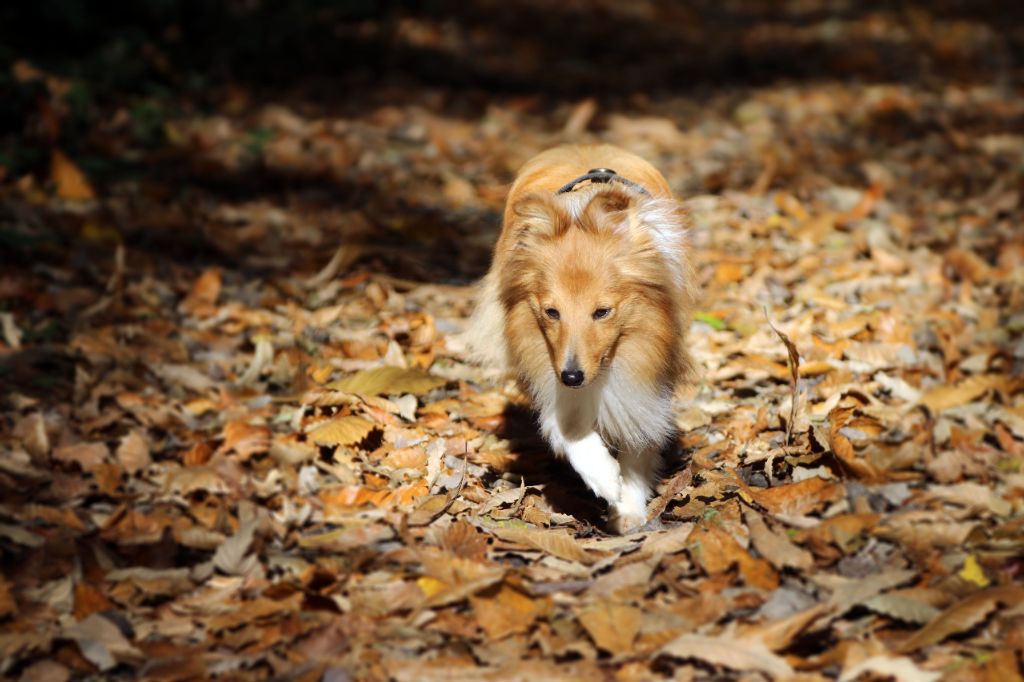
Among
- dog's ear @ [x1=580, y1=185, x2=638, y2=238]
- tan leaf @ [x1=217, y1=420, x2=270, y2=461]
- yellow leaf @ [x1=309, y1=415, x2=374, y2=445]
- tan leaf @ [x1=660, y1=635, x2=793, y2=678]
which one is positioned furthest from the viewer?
tan leaf @ [x1=217, y1=420, x2=270, y2=461]

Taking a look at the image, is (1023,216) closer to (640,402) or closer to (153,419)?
(640,402)

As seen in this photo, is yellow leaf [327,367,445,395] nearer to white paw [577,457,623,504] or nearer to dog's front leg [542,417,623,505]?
dog's front leg [542,417,623,505]

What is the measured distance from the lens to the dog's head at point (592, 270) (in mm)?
4625

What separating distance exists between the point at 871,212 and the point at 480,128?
432 centimetres

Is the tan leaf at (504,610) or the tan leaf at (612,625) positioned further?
the tan leaf at (504,610)

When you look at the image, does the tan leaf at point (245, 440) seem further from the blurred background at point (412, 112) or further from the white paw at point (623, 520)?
the blurred background at point (412, 112)

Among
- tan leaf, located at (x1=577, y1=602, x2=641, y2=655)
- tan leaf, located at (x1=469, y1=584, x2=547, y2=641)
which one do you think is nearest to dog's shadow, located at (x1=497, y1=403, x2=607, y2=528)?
tan leaf, located at (x1=469, y1=584, x2=547, y2=641)

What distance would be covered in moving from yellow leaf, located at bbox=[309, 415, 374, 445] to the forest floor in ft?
0.06

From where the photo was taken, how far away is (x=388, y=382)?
233 inches

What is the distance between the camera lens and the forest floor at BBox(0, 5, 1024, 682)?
3.79 metres

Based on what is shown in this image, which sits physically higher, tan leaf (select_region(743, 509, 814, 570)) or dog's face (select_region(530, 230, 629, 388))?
dog's face (select_region(530, 230, 629, 388))

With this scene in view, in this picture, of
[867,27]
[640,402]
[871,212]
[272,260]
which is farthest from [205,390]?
[867,27]

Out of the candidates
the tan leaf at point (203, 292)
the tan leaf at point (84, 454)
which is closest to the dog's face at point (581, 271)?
the tan leaf at point (84, 454)

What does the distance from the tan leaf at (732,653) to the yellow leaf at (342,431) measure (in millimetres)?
2399
